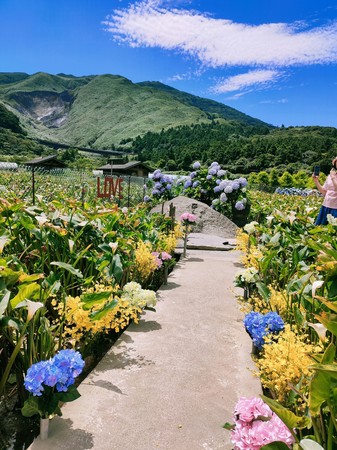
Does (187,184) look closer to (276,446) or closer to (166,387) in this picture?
(166,387)

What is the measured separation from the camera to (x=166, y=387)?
7.37ft

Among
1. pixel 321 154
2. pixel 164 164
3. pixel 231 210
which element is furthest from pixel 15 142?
pixel 231 210

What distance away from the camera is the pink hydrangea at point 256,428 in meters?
1.37

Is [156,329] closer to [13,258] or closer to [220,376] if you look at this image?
[220,376]

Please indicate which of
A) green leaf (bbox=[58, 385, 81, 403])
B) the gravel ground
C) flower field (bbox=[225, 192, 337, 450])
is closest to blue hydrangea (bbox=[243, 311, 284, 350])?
flower field (bbox=[225, 192, 337, 450])

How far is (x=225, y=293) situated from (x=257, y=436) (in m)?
2.96

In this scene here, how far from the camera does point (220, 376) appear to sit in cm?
243

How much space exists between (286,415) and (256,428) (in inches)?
8.0

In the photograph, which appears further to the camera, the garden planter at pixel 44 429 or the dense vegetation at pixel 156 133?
the dense vegetation at pixel 156 133

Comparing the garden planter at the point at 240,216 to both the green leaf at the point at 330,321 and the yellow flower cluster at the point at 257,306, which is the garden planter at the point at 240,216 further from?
the green leaf at the point at 330,321

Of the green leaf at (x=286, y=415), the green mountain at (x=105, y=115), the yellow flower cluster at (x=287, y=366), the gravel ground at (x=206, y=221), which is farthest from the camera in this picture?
the green mountain at (x=105, y=115)

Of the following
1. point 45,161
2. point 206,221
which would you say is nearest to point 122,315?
point 45,161

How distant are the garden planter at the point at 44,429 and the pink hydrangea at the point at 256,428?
0.81 metres

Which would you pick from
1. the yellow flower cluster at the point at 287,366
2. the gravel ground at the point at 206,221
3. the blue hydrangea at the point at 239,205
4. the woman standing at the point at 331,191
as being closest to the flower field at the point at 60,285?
the yellow flower cluster at the point at 287,366
